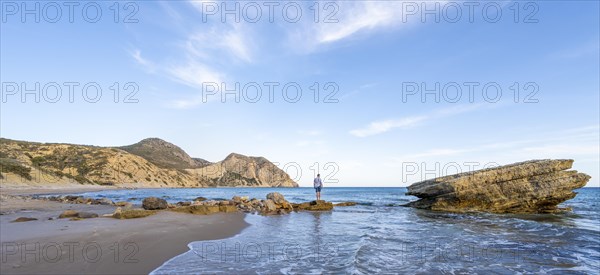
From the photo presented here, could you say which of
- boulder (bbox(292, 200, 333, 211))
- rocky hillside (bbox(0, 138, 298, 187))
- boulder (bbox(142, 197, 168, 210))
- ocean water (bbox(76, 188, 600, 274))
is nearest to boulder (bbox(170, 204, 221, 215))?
boulder (bbox(142, 197, 168, 210))

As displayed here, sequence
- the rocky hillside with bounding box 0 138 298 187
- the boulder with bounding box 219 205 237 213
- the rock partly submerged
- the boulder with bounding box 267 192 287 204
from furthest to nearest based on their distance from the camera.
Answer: the rocky hillside with bounding box 0 138 298 187 < the boulder with bounding box 267 192 287 204 < the rock partly submerged < the boulder with bounding box 219 205 237 213

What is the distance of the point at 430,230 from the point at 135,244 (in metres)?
14.3

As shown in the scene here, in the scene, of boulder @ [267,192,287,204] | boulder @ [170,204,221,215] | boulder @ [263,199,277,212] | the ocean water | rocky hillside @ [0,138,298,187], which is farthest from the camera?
rocky hillside @ [0,138,298,187]

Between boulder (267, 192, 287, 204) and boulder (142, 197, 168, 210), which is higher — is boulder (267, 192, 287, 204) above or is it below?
below

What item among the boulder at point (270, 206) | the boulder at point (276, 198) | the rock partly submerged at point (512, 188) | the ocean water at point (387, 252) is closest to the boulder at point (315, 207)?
the boulder at point (276, 198)

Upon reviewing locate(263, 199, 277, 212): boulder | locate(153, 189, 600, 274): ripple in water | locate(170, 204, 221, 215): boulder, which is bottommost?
locate(263, 199, 277, 212): boulder

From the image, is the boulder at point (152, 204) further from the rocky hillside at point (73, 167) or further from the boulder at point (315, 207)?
the rocky hillside at point (73, 167)

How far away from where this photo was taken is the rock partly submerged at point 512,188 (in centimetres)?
2720

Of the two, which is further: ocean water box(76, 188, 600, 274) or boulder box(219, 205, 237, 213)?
boulder box(219, 205, 237, 213)

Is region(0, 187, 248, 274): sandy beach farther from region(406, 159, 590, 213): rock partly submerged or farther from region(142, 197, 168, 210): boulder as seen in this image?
region(406, 159, 590, 213): rock partly submerged

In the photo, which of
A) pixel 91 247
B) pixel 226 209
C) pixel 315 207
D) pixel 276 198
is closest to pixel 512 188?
pixel 315 207

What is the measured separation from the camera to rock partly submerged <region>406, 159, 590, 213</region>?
Answer: 27.2 metres

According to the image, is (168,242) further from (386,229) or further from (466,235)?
(466,235)

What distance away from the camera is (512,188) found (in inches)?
1105
